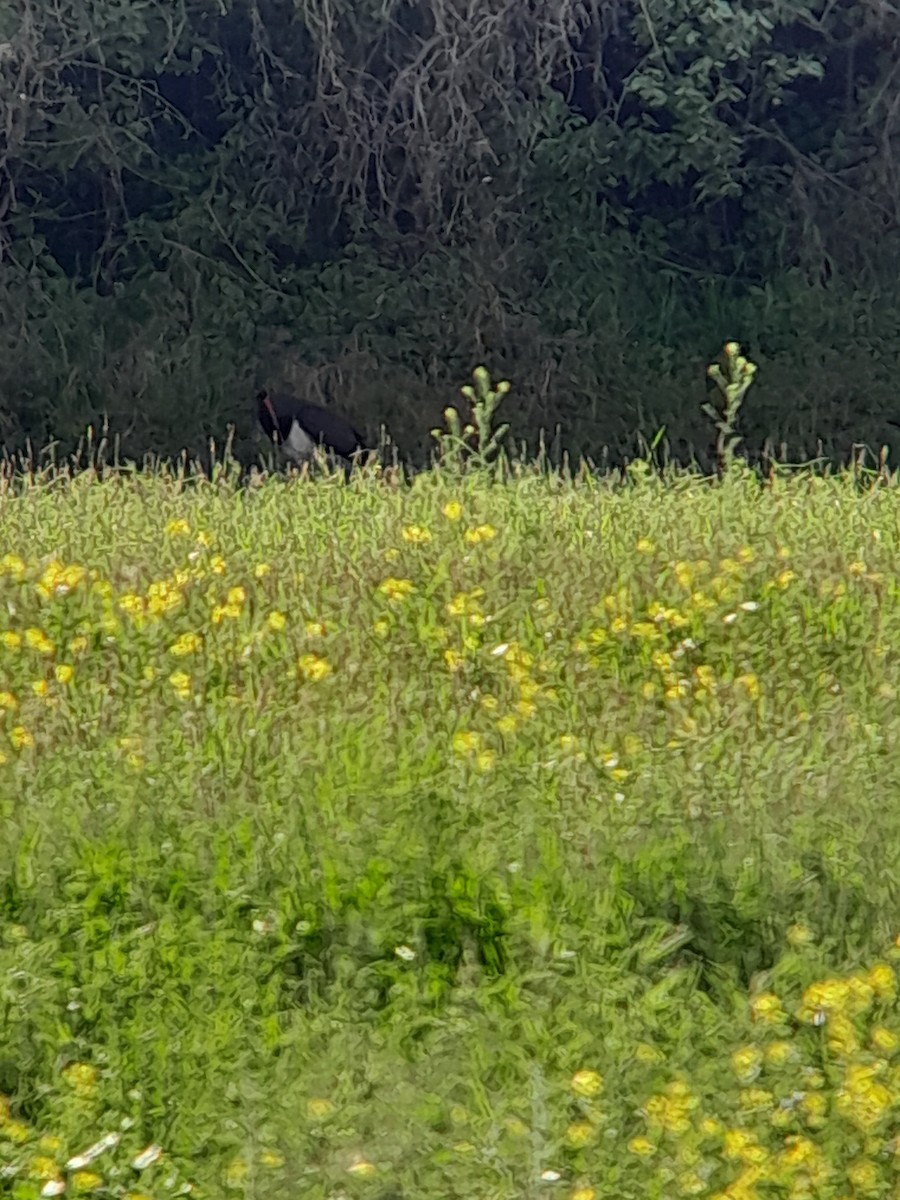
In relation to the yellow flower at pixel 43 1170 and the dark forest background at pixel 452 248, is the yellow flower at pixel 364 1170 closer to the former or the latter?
the yellow flower at pixel 43 1170

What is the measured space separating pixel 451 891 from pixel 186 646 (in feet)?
5.40

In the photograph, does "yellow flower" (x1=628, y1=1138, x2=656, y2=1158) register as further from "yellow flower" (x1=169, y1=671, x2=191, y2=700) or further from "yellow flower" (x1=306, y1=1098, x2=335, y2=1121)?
"yellow flower" (x1=169, y1=671, x2=191, y2=700)

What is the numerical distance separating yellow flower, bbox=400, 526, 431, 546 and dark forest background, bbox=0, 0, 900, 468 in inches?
313

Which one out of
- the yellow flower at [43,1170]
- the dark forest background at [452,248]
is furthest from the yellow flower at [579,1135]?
the dark forest background at [452,248]

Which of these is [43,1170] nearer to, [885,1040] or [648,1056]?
[648,1056]

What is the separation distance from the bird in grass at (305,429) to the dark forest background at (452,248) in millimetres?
872

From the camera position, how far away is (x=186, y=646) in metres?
5.12

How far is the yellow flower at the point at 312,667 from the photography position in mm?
4895

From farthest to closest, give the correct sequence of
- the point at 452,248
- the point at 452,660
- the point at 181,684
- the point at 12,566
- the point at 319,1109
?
the point at 452,248
the point at 12,566
the point at 452,660
the point at 181,684
the point at 319,1109

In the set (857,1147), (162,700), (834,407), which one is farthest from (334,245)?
(857,1147)

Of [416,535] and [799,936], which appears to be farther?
[416,535]

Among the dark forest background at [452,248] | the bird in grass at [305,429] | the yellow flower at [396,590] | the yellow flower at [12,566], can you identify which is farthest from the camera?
the dark forest background at [452,248]

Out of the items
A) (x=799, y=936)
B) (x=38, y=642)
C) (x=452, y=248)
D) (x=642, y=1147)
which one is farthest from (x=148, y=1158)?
(x=452, y=248)

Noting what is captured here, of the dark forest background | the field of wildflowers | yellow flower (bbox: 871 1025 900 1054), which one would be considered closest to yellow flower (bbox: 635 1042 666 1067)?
the field of wildflowers
